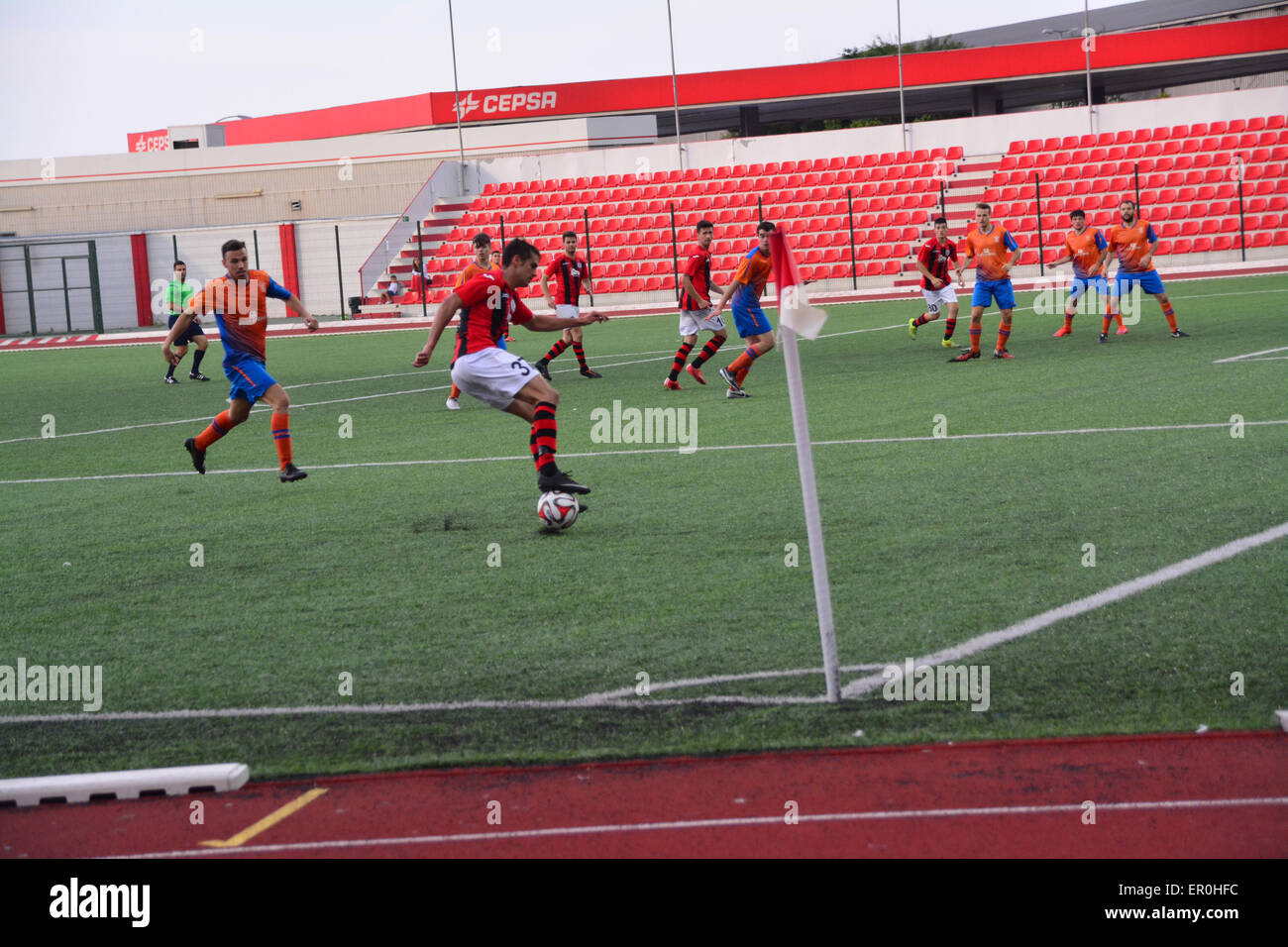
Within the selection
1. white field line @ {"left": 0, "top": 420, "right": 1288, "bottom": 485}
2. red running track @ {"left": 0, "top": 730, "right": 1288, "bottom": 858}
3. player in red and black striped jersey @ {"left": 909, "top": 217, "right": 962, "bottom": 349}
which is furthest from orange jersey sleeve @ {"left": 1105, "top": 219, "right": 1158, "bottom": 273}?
red running track @ {"left": 0, "top": 730, "right": 1288, "bottom": 858}

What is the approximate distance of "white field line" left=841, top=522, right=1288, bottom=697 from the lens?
5267 mm

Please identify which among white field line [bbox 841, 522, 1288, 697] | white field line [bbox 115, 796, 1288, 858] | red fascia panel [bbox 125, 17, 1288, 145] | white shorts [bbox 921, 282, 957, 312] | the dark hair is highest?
red fascia panel [bbox 125, 17, 1288, 145]

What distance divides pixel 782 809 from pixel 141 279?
42845 mm

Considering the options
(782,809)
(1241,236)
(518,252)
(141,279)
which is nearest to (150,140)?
(141,279)

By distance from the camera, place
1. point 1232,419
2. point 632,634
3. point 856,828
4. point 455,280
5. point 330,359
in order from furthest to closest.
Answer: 1. point 455,280
2. point 330,359
3. point 1232,419
4. point 632,634
5. point 856,828

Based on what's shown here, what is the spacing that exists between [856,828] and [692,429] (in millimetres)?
8568

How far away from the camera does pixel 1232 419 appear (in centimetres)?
1073

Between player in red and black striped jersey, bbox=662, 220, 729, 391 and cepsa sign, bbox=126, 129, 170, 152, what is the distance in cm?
5559

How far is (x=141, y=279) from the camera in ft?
142

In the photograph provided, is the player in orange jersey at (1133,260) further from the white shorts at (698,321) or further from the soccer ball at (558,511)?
the soccer ball at (558,511)

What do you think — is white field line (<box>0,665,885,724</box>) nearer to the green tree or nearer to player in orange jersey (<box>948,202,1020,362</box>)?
player in orange jersey (<box>948,202,1020,362</box>)

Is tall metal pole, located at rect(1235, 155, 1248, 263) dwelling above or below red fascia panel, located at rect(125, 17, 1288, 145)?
below
